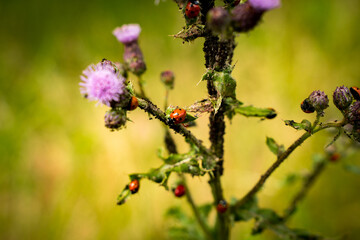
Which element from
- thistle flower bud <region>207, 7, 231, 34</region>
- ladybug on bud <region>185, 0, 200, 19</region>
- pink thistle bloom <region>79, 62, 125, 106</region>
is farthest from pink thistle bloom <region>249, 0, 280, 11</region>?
pink thistle bloom <region>79, 62, 125, 106</region>

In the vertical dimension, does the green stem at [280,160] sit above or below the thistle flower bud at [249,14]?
below

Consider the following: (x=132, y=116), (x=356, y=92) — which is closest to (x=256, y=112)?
(x=356, y=92)

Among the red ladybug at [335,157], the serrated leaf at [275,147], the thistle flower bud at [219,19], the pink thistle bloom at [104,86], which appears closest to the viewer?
the thistle flower bud at [219,19]

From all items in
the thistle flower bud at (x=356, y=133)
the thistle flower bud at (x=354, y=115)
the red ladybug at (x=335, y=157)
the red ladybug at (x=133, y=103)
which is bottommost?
the thistle flower bud at (x=356, y=133)

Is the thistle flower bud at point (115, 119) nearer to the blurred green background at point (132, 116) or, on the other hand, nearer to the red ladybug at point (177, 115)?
the red ladybug at point (177, 115)

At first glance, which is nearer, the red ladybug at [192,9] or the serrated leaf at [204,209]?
the red ladybug at [192,9]

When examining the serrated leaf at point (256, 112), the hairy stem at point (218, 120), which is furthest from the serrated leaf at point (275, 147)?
the hairy stem at point (218, 120)

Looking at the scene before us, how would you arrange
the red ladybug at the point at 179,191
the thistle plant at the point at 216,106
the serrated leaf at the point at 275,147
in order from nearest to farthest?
the thistle plant at the point at 216,106
the serrated leaf at the point at 275,147
the red ladybug at the point at 179,191

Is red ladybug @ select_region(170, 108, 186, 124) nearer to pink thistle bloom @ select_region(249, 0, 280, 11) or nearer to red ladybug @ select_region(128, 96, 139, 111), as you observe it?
red ladybug @ select_region(128, 96, 139, 111)
